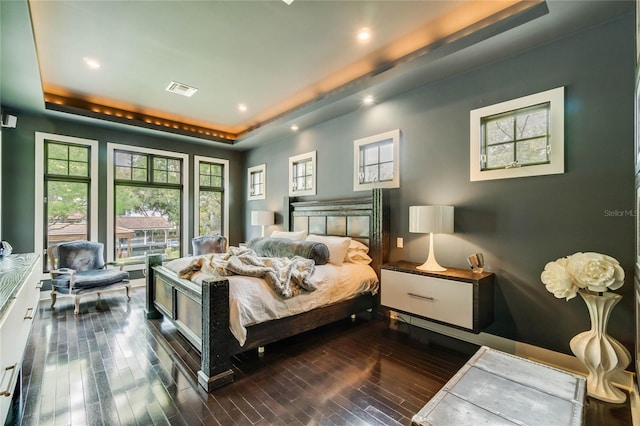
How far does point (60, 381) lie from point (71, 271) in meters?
2.17

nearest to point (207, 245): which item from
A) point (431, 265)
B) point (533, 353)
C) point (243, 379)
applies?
point (243, 379)

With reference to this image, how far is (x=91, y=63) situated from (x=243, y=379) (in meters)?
3.97

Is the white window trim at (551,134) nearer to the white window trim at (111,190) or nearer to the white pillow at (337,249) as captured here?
the white pillow at (337,249)

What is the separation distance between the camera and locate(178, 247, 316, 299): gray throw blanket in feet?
8.68

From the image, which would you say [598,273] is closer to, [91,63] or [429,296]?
[429,296]

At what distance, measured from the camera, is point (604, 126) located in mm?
2324

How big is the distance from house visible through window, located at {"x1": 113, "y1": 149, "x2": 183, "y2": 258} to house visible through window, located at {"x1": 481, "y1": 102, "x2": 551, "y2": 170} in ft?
18.3

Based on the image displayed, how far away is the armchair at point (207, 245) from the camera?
5.45 meters

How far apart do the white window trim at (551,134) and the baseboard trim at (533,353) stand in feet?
5.24

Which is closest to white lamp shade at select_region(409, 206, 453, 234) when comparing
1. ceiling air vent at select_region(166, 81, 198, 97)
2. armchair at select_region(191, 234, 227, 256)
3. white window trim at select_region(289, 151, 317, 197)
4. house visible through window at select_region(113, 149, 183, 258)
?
white window trim at select_region(289, 151, 317, 197)

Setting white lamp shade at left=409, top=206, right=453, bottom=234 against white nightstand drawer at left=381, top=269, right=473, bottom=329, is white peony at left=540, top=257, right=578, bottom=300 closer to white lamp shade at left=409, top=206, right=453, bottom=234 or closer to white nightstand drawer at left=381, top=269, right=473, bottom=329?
white nightstand drawer at left=381, top=269, right=473, bottom=329

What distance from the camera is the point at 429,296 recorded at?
290 cm

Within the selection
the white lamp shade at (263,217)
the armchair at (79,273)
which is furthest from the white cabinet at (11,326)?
the white lamp shade at (263,217)

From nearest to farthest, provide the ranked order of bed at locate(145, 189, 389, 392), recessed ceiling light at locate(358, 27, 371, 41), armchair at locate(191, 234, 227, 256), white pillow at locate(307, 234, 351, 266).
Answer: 1. bed at locate(145, 189, 389, 392)
2. recessed ceiling light at locate(358, 27, 371, 41)
3. white pillow at locate(307, 234, 351, 266)
4. armchair at locate(191, 234, 227, 256)
